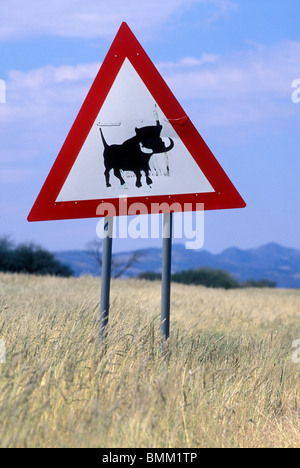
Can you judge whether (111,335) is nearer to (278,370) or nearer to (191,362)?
(191,362)

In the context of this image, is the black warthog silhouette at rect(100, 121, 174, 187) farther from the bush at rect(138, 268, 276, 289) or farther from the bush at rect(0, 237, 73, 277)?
the bush at rect(138, 268, 276, 289)

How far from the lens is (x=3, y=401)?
4.03m

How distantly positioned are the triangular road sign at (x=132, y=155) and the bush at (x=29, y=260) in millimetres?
34159

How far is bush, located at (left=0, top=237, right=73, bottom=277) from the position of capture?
129 feet

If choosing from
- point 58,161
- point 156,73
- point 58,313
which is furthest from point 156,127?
point 58,313

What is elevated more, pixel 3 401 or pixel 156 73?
pixel 156 73

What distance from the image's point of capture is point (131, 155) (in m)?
5.29

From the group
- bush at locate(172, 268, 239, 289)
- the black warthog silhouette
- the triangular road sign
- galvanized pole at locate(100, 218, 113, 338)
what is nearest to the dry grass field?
galvanized pole at locate(100, 218, 113, 338)

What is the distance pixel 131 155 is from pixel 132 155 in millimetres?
11

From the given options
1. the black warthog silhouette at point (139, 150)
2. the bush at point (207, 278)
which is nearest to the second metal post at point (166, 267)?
the black warthog silhouette at point (139, 150)

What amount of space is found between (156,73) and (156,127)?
1.50 ft

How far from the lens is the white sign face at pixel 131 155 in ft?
17.4
